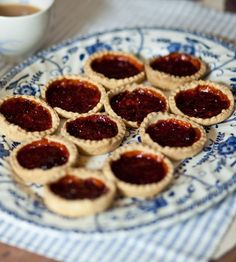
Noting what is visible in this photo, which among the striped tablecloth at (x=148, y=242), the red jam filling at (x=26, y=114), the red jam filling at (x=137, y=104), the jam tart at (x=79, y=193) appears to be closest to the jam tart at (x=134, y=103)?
the red jam filling at (x=137, y=104)

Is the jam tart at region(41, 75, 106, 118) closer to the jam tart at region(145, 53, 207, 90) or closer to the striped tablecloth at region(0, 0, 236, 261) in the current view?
the jam tart at region(145, 53, 207, 90)

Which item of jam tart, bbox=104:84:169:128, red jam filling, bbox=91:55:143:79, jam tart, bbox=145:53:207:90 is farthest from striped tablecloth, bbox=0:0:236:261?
red jam filling, bbox=91:55:143:79

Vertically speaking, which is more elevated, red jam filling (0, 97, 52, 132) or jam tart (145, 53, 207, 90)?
jam tart (145, 53, 207, 90)

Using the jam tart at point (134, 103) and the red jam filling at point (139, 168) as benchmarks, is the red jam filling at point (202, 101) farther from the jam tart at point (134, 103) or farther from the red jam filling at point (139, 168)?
the red jam filling at point (139, 168)

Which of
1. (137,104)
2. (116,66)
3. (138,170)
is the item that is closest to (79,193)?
(138,170)

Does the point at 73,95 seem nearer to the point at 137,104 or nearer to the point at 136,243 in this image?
the point at 137,104

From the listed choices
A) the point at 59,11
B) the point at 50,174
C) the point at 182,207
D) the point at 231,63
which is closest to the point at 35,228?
the point at 50,174
